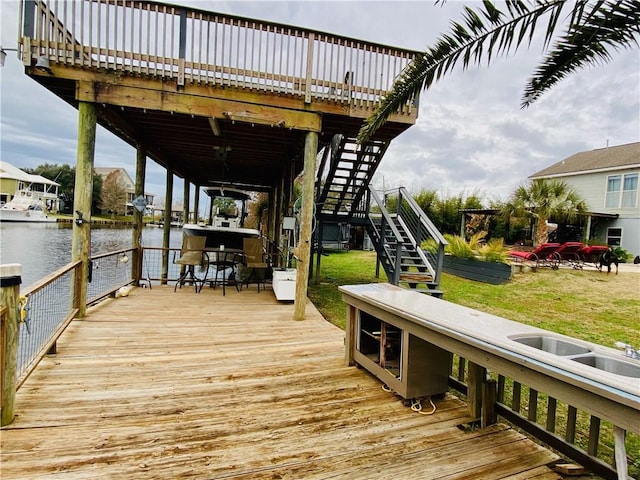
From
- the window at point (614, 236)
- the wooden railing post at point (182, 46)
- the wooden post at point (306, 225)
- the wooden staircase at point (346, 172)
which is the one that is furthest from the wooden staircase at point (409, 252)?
the window at point (614, 236)

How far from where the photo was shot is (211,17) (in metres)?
4.54

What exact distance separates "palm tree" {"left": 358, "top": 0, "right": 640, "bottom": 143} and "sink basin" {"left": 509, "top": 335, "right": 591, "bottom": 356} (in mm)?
2122

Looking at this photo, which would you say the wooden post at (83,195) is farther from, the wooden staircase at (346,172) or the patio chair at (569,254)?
the patio chair at (569,254)

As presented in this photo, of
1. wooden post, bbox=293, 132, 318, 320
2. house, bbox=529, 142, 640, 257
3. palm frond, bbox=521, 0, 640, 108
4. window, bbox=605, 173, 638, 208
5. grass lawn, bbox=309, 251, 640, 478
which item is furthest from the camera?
window, bbox=605, 173, 638, 208

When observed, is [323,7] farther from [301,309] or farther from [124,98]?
[301,309]

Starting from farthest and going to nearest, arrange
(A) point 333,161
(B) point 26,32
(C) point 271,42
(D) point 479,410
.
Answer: (A) point 333,161
(C) point 271,42
(B) point 26,32
(D) point 479,410

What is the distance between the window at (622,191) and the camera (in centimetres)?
1553

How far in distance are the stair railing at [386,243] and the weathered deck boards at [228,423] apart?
2939 mm

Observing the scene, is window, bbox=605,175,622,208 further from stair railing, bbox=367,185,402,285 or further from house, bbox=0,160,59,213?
house, bbox=0,160,59,213

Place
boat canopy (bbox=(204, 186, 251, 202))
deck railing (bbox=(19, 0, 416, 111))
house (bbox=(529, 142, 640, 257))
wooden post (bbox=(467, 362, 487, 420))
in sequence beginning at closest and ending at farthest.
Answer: wooden post (bbox=(467, 362, 487, 420)), deck railing (bbox=(19, 0, 416, 111)), boat canopy (bbox=(204, 186, 251, 202)), house (bbox=(529, 142, 640, 257))

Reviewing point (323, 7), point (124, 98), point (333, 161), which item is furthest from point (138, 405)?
point (323, 7)

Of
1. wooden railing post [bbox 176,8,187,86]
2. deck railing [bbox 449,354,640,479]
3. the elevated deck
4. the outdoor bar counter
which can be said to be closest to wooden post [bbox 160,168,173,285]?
the elevated deck

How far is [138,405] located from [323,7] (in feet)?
23.8

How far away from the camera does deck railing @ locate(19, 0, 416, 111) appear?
14.0 feet
